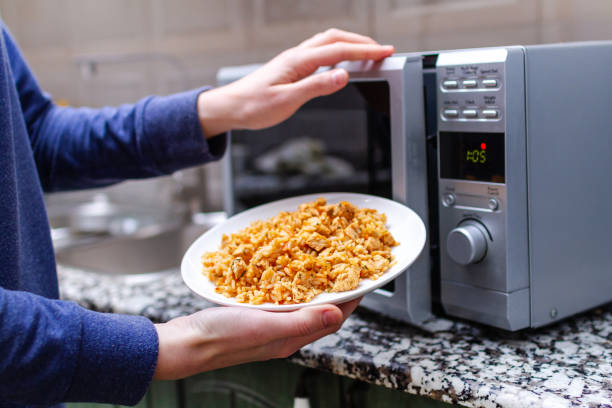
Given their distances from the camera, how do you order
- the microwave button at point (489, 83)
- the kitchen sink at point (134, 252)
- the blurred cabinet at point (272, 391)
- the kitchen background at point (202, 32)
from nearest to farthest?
1. the microwave button at point (489, 83)
2. the blurred cabinet at point (272, 391)
3. the kitchen background at point (202, 32)
4. the kitchen sink at point (134, 252)

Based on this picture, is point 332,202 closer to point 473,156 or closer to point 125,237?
point 473,156

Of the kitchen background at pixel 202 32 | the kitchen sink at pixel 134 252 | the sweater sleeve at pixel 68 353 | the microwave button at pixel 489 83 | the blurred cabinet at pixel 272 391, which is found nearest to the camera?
the sweater sleeve at pixel 68 353

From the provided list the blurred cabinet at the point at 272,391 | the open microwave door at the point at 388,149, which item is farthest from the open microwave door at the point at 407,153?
the blurred cabinet at the point at 272,391

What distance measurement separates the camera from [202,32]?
1.81 meters

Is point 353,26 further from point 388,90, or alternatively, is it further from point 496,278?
point 496,278

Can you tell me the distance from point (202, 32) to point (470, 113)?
1245 millimetres

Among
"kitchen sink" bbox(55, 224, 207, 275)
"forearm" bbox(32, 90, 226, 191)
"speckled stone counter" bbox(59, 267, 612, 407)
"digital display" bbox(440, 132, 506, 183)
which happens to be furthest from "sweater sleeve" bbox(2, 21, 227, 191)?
"kitchen sink" bbox(55, 224, 207, 275)

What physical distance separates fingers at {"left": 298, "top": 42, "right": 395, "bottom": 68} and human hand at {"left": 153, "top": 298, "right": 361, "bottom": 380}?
34cm

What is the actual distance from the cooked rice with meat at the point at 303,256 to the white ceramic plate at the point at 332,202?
0.01 metres

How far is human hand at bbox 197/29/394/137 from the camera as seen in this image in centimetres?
79

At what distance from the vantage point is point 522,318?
0.74m

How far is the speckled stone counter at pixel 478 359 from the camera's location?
654mm

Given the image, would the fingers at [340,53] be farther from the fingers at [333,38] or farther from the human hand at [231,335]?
the human hand at [231,335]

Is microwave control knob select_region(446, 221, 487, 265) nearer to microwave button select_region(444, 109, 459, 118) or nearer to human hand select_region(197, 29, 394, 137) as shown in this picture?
microwave button select_region(444, 109, 459, 118)
